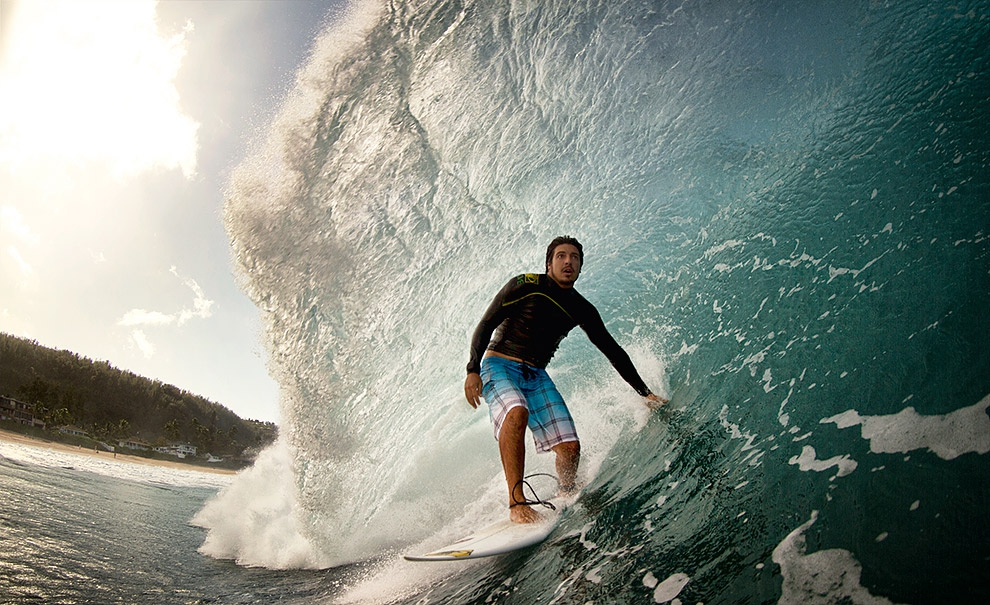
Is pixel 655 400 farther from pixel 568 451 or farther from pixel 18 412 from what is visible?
pixel 18 412

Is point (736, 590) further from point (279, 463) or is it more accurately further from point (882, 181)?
point (279, 463)

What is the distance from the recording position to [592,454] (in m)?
4.03

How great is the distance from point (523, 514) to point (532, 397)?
0.81 meters

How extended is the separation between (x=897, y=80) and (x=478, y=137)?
517 cm

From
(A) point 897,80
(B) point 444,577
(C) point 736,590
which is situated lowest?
(B) point 444,577

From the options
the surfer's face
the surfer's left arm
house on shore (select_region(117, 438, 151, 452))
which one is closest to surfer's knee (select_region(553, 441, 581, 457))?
the surfer's left arm

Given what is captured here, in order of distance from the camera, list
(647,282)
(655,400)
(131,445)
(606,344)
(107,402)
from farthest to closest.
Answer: (107,402) → (131,445) → (647,282) → (655,400) → (606,344)

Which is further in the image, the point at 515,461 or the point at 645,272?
the point at 645,272

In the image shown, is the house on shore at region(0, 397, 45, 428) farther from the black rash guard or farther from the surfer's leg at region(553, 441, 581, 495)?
the surfer's leg at region(553, 441, 581, 495)

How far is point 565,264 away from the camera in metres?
3.52

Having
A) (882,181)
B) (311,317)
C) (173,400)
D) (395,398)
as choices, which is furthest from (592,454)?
(173,400)

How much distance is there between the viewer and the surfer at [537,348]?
3.35m

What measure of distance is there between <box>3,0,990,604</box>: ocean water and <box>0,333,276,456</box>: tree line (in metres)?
77.0

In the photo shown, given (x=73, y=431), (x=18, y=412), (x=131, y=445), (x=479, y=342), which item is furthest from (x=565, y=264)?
(x=131, y=445)
